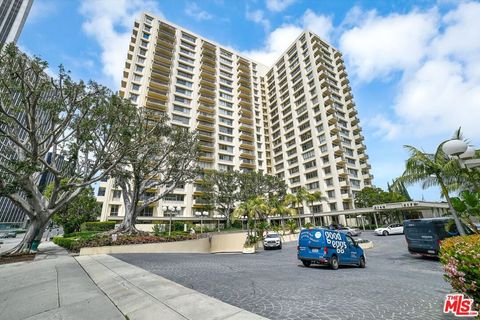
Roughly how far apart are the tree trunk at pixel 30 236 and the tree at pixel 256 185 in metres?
34.5

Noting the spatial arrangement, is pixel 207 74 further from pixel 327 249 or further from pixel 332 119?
pixel 327 249

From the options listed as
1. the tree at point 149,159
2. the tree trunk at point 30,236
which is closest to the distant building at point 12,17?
the tree at point 149,159

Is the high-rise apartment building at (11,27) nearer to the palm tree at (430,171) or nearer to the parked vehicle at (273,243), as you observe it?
the parked vehicle at (273,243)

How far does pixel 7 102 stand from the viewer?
15961 mm

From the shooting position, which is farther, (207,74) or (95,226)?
(207,74)

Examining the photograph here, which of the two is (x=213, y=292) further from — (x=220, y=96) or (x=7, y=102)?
(x=220, y=96)

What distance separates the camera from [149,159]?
87.0 ft

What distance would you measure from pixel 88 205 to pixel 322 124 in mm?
53111

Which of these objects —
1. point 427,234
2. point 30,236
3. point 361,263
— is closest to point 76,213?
point 30,236

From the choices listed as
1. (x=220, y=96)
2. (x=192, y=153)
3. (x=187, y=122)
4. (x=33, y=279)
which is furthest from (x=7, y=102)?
(x=220, y=96)

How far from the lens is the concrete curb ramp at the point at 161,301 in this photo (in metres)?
4.45

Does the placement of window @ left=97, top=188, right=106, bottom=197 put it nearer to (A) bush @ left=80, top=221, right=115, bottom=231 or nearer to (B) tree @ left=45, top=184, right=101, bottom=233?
(B) tree @ left=45, top=184, right=101, bottom=233

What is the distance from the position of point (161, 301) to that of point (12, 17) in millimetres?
148373

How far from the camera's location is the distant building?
9125cm
